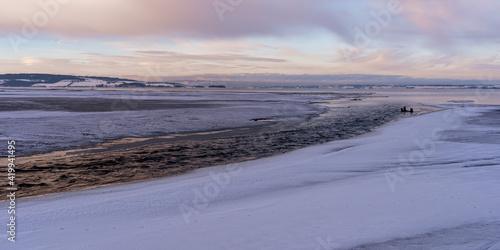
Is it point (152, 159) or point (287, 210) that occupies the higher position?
point (287, 210)

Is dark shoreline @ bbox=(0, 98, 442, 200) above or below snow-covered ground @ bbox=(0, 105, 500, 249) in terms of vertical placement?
below

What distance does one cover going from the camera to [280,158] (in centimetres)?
1209

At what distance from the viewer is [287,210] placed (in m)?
6.39

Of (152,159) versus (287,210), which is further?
(152,159)

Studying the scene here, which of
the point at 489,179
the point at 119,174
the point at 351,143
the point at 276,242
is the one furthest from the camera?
the point at 351,143

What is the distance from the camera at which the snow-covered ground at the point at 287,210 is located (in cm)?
510

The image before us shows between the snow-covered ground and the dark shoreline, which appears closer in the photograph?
the snow-covered ground

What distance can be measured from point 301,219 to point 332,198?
4.68ft

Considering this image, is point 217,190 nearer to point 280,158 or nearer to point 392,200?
point 392,200

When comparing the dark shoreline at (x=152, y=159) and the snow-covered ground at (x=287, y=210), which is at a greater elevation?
the snow-covered ground at (x=287, y=210)

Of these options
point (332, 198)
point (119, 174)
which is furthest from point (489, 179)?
point (119, 174)

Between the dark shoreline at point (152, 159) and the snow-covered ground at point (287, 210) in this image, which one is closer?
the snow-covered ground at point (287, 210)

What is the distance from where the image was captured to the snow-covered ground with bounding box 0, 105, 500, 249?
16.7ft

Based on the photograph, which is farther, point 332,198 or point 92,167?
point 92,167
